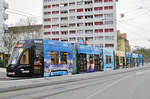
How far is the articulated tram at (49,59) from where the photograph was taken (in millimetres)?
17781

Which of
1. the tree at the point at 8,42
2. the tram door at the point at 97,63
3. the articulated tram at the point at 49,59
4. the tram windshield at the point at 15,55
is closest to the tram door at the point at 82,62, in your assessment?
the articulated tram at the point at 49,59

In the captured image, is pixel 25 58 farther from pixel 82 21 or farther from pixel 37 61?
pixel 82 21

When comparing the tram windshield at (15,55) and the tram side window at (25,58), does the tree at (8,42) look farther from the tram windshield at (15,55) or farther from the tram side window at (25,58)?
the tram side window at (25,58)

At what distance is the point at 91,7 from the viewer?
72.9 metres

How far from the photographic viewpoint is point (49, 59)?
1959 cm

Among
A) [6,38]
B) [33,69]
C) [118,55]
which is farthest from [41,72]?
[6,38]

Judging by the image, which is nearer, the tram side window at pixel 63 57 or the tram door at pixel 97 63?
the tram side window at pixel 63 57

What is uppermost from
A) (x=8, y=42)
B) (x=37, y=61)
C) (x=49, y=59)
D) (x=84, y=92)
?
(x=8, y=42)

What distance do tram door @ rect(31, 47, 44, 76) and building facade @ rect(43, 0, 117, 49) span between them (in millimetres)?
50277

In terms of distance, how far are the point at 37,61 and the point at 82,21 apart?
56235 mm

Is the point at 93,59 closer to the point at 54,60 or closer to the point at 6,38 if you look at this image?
the point at 54,60

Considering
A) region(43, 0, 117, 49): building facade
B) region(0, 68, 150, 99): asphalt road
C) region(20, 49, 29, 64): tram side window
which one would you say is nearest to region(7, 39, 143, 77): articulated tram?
region(20, 49, 29, 64): tram side window

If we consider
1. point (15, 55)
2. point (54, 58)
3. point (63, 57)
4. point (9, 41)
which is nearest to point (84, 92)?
point (15, 55)

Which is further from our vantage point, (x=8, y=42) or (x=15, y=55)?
(x=8, y=42)
